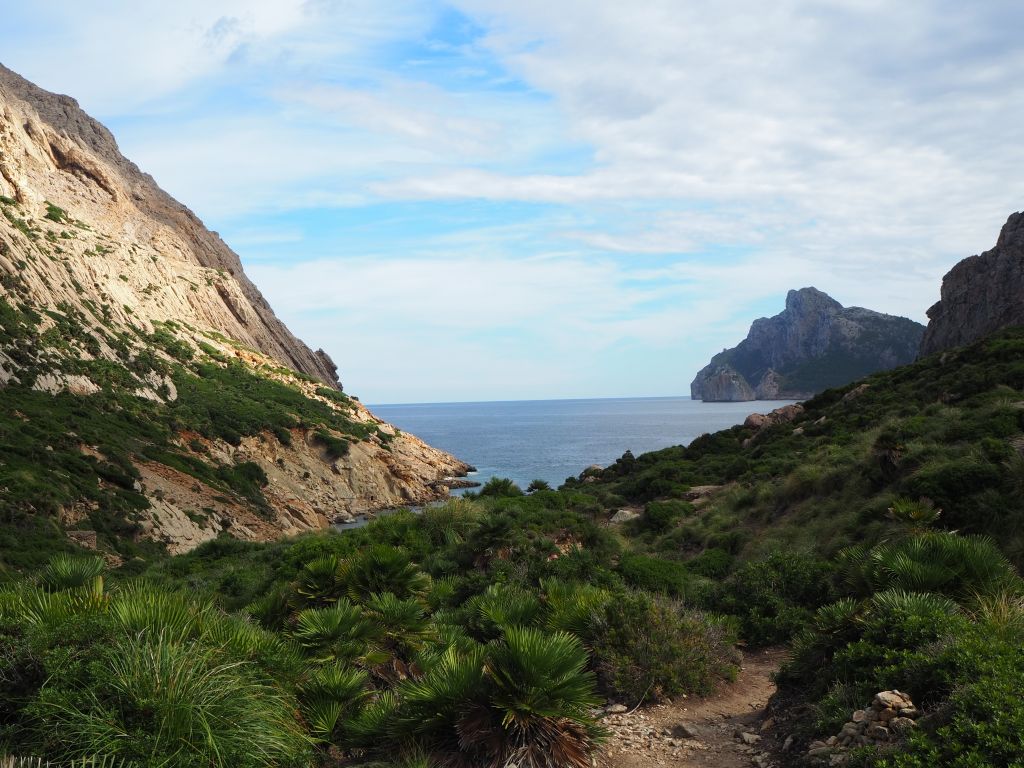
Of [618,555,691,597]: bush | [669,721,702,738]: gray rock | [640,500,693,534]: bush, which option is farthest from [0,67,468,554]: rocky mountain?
[669,721,702,738]: gray rock

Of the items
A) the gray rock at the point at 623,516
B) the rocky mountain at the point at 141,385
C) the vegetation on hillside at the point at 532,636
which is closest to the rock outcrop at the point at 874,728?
the vegetation on hillside at the point at 532,636

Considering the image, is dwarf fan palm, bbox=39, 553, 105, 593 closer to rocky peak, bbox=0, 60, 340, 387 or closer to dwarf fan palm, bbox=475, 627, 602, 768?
dwarf fan palm, bbox=475, 627, 602, 768

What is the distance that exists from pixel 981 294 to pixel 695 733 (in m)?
65.7

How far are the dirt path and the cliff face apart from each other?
183ft

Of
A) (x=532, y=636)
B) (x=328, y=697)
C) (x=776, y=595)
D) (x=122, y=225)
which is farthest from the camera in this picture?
(x=122, y=225)

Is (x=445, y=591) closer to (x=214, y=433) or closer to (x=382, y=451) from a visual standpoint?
(x=214, y=433)

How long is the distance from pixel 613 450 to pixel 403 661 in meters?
94.2

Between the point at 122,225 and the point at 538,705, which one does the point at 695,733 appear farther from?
the point at 122,225

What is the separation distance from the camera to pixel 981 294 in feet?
196

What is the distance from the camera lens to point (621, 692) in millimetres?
8773

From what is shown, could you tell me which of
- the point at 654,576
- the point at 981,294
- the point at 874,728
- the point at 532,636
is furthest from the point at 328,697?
the point at 981,294

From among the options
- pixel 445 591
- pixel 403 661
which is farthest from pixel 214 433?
pixel 403 661

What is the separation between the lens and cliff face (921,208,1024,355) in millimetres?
56144

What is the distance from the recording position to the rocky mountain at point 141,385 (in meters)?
35.5
